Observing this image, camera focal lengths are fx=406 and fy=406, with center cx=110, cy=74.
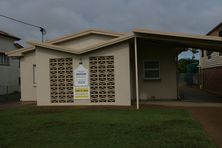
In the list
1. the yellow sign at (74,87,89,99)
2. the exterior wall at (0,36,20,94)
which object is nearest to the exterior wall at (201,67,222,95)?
the yellow sign at (74,87,89,99)

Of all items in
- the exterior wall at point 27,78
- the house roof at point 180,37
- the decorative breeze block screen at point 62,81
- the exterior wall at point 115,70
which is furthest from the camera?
the exterior wall at point 27,78

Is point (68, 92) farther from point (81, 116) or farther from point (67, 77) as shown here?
point (81, 116)

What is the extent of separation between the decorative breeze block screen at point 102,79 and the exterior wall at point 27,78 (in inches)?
205

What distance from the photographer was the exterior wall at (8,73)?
125 feet

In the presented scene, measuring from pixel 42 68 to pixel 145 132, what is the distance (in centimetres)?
1057

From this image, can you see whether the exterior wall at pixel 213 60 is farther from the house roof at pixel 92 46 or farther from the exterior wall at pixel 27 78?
the exterior wall at pixel 27 78

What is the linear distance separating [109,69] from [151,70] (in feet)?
12.3

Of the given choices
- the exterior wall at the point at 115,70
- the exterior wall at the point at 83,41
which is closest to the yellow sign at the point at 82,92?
the exterior wall at the point at 115,70

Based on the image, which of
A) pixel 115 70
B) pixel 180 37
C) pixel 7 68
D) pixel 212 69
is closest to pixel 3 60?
pixel 7 68

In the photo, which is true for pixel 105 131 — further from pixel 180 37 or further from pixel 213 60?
pixel 213 60

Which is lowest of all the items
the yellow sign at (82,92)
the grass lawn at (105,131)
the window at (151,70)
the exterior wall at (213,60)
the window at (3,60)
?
the grass lawn at (105,131)

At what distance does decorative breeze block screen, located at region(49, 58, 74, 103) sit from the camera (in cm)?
2005

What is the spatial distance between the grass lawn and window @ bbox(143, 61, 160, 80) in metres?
7.26

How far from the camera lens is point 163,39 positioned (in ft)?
60.4
